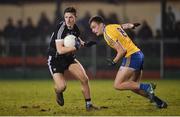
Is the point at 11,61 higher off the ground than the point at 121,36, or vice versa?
the point at 121,36

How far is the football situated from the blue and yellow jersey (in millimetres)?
625

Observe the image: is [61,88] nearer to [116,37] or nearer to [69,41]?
[69,41]

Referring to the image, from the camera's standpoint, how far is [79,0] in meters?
27.5

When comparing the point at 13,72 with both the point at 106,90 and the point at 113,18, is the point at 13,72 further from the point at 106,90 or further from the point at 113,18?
the point at 106,90

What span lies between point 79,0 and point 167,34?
3.95 meters

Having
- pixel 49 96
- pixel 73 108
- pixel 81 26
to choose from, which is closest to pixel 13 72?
pixel 81 26

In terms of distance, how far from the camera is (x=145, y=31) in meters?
26.2

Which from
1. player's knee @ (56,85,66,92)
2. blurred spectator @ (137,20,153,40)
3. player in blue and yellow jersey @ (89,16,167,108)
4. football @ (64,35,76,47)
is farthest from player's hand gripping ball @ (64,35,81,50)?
blurred spectator @ (137,20,153,40)

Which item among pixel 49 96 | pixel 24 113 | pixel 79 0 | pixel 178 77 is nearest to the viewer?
pixel 24 113

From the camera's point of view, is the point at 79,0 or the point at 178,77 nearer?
the point at 178,77

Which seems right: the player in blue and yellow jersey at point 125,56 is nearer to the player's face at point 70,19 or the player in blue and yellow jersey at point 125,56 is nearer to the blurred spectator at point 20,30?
the player's face at point 70,19

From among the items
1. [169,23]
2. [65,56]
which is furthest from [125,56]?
[169,23]

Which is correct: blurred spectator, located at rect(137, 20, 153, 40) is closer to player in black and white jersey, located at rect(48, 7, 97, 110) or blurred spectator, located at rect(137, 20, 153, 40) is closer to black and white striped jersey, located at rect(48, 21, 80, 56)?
player in black and white jersey, located at rect(48, 7, 97, 110)

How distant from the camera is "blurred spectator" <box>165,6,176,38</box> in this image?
2647 cm
